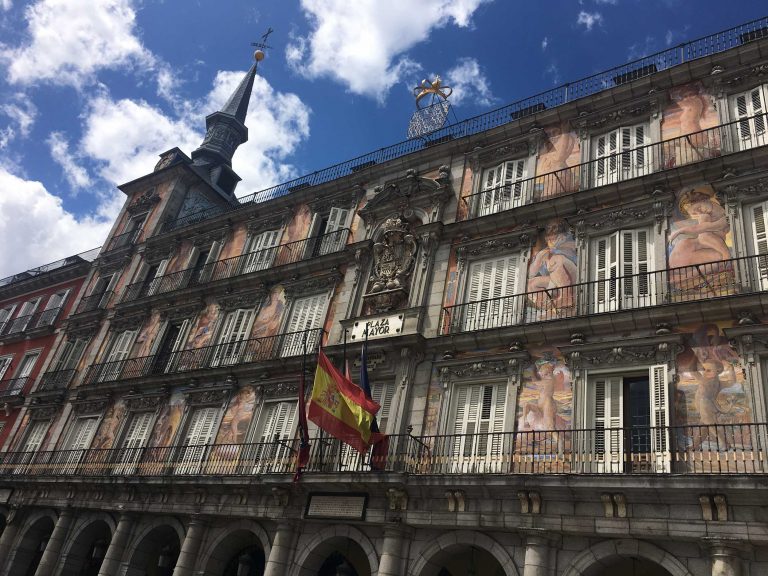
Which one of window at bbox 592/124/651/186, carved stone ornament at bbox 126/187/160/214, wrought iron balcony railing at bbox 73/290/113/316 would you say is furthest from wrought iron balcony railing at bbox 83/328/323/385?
window at bbox 592/124/651/186

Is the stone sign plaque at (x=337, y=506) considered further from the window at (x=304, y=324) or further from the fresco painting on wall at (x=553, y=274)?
the fresco painting on wall at (x=553, y=274)

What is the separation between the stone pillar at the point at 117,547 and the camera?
18.8 m

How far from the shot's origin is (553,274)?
52.2ft

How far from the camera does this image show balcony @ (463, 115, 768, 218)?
1517cm

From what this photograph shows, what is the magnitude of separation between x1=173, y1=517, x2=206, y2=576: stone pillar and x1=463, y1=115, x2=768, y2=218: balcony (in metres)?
11.9

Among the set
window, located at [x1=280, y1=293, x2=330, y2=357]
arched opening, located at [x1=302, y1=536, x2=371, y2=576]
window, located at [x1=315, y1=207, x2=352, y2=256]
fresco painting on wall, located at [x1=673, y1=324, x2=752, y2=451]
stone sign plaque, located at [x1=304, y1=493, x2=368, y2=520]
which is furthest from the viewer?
window, located at [x1=315, y1=207, x2=352, y2=256]

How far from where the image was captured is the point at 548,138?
18.8 m

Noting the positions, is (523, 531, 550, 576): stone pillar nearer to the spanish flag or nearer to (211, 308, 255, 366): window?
the spanish flag

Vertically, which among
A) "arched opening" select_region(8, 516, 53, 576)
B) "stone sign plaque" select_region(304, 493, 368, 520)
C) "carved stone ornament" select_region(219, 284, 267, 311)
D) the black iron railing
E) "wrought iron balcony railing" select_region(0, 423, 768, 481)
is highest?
"carved stone ornament" select_region(219, 284, 267, 311)

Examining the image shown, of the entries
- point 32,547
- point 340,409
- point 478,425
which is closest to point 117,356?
point 32,547

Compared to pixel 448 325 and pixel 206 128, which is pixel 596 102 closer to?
pixel 448 325

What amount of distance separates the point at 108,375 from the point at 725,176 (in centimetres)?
2234

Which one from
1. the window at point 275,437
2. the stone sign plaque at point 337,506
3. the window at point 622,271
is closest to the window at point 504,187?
the window at point 622,271

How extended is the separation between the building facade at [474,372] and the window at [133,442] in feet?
0.36
